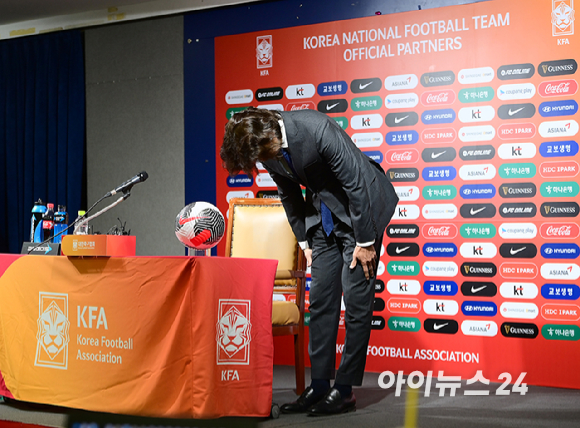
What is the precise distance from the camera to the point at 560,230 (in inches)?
129

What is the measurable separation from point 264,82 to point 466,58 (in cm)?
139

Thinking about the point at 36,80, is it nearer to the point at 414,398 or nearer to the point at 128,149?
the point at 128,149

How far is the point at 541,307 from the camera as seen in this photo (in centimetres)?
329

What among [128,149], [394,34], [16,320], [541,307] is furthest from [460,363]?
[128,149]

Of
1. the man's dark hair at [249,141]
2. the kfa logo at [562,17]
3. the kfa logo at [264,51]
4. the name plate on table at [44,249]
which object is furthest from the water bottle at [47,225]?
the kfa logo at [562,17]

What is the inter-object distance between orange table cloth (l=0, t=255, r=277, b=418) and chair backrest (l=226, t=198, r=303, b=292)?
711 mm

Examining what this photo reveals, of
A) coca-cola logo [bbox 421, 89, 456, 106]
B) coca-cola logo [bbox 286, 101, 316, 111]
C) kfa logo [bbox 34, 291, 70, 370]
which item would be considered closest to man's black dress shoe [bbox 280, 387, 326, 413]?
kfa logo [bbox 34, 291, 70, 370]

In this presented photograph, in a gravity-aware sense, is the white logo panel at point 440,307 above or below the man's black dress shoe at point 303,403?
above

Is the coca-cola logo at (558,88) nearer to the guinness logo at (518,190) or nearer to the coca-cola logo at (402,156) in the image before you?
the guinness logo at (518,190)

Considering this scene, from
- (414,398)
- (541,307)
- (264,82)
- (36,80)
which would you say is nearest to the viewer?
(414,398)

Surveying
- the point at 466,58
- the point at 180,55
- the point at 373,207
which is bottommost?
the point at 373,207

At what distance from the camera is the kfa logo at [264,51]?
4094 mm

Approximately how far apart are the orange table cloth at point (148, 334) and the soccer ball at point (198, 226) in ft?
0.54

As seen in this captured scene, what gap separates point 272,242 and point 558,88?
73.5 inches
